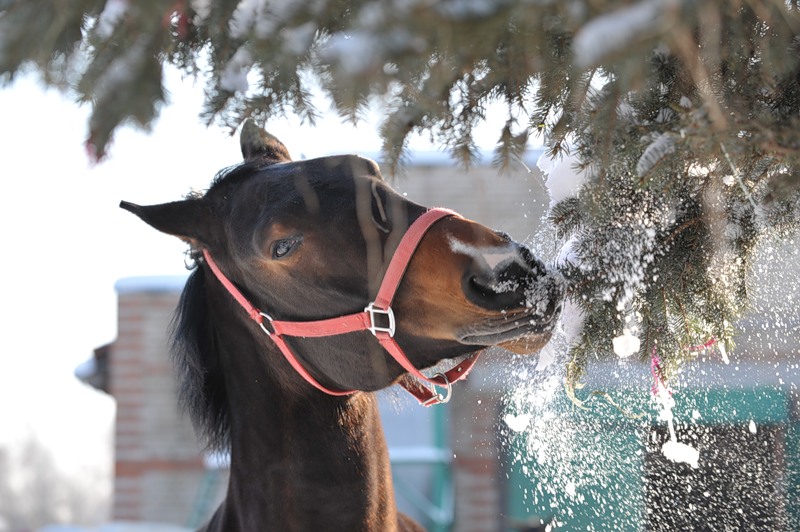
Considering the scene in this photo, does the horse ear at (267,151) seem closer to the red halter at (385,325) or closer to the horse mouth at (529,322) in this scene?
the red halter at (385,325)

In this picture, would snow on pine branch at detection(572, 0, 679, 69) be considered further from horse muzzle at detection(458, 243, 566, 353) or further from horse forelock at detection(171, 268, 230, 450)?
horse forelock at detection(171, 268, 230, 450)

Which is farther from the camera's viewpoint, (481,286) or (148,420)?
(148,420)

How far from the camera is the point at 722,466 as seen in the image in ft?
8.18

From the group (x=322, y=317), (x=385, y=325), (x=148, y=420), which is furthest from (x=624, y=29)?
(x=148, y=420)

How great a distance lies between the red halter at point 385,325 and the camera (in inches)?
73.9

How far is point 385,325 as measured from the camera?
1914 millimetres

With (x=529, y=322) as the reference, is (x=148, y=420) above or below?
below

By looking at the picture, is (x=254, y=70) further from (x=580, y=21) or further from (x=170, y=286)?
(x=170, y=286)

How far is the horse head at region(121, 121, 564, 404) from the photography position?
1.79 meters

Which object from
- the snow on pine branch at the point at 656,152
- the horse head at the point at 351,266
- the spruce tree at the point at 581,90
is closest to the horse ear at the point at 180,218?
the horse head at the point at 351,266

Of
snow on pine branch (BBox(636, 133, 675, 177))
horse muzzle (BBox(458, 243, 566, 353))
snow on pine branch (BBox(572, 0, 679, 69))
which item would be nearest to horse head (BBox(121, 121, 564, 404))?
horse muzzle (BBox(458, 243, 566, 353))

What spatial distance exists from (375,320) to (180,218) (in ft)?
2.10

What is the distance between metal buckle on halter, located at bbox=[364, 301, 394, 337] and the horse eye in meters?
0.23

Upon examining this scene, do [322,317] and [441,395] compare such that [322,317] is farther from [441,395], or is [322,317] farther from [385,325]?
[441,395]
